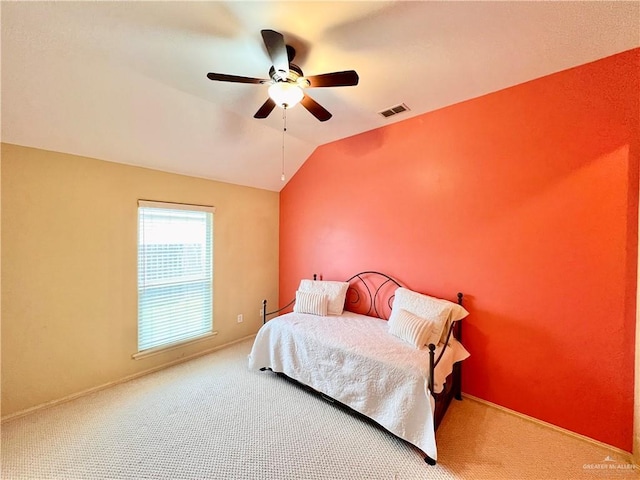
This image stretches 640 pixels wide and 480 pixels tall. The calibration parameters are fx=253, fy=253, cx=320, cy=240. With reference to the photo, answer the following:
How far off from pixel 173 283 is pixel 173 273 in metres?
0.12

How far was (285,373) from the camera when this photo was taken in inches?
104

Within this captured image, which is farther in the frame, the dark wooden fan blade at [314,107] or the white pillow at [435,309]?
the white pillow at [435,309]

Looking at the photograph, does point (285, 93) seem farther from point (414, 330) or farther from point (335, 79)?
point (414, 330)

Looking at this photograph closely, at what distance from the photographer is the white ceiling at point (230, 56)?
1.50 m

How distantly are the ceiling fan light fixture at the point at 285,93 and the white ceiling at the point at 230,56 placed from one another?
33cm

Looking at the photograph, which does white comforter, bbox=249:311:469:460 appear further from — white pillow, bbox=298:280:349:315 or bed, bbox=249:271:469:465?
white pillow, bbox=298:280:349:315

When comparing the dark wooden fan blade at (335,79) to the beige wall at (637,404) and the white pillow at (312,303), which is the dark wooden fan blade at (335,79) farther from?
the beige wall at (637,404)

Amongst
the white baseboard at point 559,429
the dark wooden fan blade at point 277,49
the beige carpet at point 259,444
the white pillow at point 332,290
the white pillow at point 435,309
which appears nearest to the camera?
the dark wooden fan blade at point 277,49

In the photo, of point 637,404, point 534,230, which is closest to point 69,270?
point 534,230

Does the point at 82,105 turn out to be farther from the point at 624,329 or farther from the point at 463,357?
the point at 624,329

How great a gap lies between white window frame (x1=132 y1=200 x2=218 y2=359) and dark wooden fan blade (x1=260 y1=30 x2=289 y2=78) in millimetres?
2219

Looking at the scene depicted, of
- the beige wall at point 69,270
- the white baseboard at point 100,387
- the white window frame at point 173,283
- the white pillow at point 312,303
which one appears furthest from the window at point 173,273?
the white pillow at point 312,303

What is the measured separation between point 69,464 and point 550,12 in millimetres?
4215

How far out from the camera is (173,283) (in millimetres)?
3123
